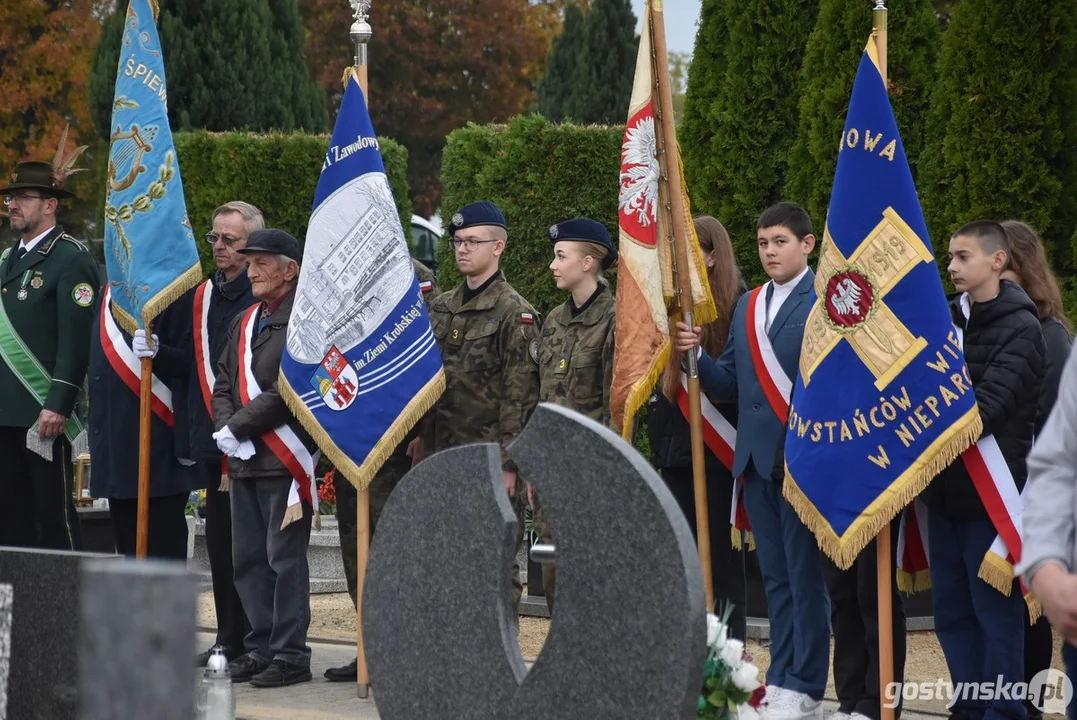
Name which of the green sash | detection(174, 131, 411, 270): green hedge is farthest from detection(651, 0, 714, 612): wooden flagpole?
detection(174, 131, 411, 270): green hedge

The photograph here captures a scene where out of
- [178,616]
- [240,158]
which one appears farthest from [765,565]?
[240,158]

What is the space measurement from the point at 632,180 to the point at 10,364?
11.7 ft

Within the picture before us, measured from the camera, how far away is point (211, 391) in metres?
7.51

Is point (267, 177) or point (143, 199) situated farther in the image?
point (267, 177)

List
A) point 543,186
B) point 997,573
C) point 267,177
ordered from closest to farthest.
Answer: point 997,573
point 543,186
point 267,177

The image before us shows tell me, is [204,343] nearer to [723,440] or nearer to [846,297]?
[723,440]

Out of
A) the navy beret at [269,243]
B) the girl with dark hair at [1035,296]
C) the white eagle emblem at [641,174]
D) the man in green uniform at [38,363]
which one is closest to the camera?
the girl with dark hair at [1035,296]

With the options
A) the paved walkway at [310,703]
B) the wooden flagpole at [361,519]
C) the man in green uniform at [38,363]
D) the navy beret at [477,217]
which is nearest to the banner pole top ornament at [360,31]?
the wooden flagpole at [361,519]

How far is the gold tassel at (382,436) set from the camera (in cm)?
686

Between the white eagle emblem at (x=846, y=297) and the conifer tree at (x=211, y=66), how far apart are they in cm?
1261

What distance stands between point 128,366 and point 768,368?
331 cm

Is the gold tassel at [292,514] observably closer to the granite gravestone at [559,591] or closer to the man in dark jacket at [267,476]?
the man in dark jacket at [267,476]

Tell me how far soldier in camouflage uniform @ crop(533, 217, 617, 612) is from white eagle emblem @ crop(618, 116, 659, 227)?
1.18 ft

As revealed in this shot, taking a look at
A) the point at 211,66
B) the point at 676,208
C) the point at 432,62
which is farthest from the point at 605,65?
the point at 676,208
